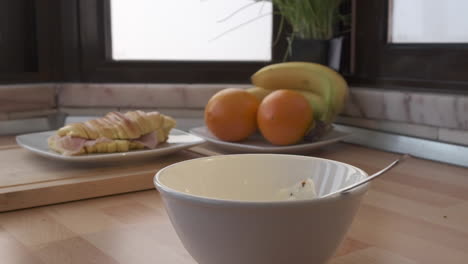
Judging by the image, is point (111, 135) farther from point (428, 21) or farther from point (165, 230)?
point (428, 21)

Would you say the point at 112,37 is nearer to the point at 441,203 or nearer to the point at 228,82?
the point at 228,82

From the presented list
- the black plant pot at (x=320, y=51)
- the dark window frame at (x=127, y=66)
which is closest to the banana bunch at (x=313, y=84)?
the black plant pot at (x=320, y=51)

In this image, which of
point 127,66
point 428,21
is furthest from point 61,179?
point 428,21

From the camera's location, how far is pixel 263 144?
98 centimetres

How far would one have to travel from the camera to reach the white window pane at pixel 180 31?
4.46 feet

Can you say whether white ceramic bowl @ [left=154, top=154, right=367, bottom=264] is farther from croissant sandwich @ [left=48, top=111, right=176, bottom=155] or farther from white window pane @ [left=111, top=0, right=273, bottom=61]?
white window pane @ [left=111, top=0, right=273, bottom=61]

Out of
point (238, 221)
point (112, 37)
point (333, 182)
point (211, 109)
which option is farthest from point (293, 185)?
point (112, 37)

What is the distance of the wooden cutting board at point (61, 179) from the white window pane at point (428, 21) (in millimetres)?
543

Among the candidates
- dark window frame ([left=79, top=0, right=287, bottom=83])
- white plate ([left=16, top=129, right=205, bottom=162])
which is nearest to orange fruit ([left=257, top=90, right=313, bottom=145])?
white plate ([left=16, top=129, right=205, bottom=162])

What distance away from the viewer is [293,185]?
500mm

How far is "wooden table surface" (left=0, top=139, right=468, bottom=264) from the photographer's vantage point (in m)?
0.51

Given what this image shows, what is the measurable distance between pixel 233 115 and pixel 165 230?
0.41 meters

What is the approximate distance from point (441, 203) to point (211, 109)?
1.49 ft

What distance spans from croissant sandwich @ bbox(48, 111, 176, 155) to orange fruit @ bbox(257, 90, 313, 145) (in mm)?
188
